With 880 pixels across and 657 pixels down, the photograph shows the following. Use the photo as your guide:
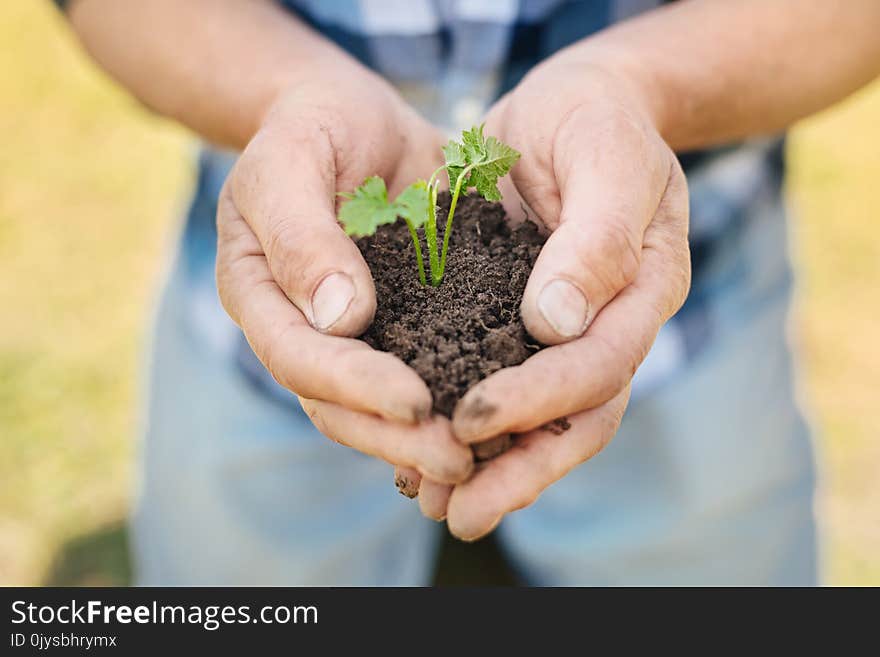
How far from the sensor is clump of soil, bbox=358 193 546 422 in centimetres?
217

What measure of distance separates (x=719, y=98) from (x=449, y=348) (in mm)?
1605

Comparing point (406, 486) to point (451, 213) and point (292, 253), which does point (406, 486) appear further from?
point (451, 213)

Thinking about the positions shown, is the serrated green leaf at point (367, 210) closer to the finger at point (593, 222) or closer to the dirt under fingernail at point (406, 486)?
the finger at point (593, 222)

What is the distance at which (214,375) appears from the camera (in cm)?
395

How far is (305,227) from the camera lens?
2.23 meters

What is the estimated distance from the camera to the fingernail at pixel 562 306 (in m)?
2.12

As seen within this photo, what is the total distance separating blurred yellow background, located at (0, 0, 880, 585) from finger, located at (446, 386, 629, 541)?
3.53 metres

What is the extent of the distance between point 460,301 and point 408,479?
0.57 m

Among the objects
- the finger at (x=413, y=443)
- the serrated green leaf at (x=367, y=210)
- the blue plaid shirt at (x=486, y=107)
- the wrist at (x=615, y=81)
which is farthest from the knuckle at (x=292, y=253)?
the blue plaid shirt at (x=486, y=107)

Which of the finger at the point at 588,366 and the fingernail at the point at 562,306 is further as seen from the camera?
the fingernail at the point at 562,306

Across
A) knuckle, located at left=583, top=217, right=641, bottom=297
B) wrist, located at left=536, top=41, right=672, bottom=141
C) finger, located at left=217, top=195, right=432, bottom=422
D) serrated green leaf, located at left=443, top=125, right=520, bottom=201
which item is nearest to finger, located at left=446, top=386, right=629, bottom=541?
finger, located at left=217, top=195, right=432, bottom=422

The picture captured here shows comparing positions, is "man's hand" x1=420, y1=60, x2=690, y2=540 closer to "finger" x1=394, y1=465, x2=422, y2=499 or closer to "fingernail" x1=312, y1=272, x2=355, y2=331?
"finger" x1=394, y1=465, x2=422, y2=499

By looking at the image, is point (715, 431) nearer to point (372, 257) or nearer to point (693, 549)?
point (693, 549)

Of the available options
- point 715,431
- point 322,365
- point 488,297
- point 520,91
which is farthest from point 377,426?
point 715,431
